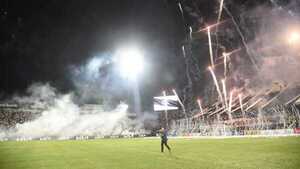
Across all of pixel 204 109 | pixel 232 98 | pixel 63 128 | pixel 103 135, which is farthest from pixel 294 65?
pixel 63 128

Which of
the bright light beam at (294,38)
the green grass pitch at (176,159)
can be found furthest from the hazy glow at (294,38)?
the green grass pitch at (176,159)

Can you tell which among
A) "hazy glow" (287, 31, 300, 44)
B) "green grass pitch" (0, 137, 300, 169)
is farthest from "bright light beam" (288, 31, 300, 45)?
"green grass pitch" (0, 137, 300, 169)

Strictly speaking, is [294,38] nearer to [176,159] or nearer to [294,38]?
[294,38]

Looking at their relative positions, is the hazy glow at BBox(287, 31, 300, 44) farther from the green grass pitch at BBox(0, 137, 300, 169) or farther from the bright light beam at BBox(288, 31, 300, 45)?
the green grass pitch at BBox(0, 137, 300, 169)

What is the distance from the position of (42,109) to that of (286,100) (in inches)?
3101

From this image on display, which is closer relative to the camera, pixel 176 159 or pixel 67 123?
pixel 176 159

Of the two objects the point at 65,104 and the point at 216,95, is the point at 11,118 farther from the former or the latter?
the point at 216,95

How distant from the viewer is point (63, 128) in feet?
368

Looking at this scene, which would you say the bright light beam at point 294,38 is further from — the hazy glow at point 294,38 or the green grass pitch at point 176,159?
the green grass pitch at point 176,159

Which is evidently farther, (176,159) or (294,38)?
(294,38)

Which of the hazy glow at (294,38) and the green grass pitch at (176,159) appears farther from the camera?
the hazy glow at (294,38)

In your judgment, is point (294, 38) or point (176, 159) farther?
point (294, 38)

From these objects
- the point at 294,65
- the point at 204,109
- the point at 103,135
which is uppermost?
the point at 294,65

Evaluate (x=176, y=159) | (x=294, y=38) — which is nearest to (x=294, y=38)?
(x=294, y=38)
